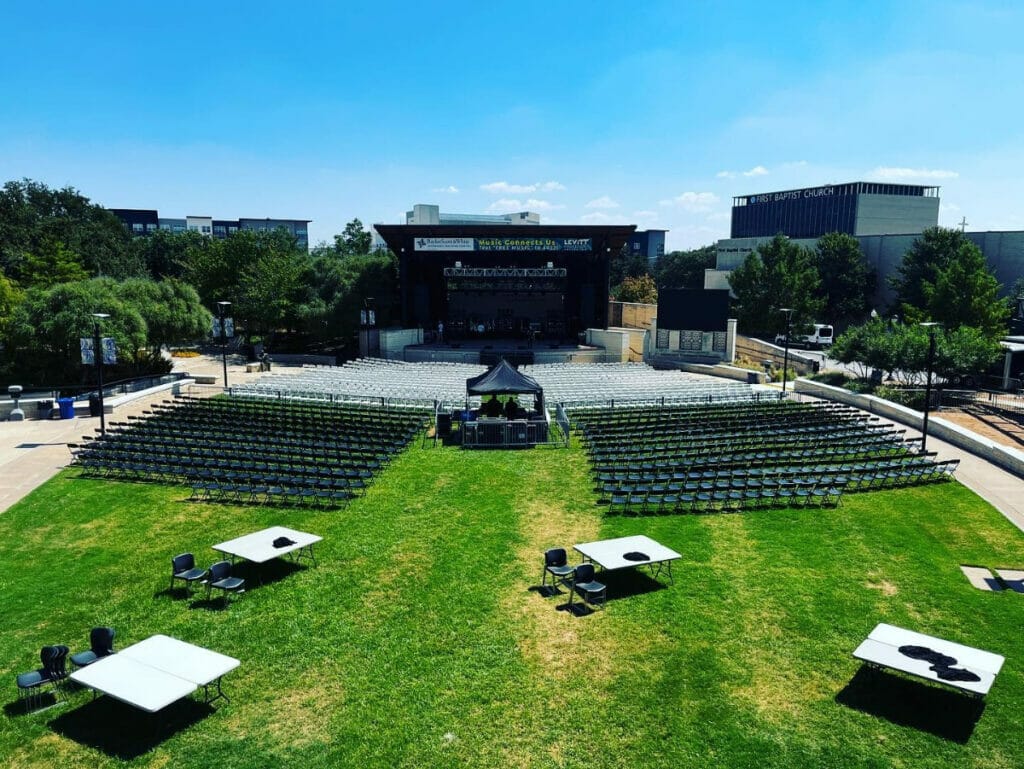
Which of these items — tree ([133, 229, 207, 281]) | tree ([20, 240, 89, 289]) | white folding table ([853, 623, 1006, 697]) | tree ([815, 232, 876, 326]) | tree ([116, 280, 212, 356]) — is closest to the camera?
white folding table ([853, 623, 1006, 697])

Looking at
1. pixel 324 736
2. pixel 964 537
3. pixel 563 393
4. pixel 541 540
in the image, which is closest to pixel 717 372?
pixel 563 393

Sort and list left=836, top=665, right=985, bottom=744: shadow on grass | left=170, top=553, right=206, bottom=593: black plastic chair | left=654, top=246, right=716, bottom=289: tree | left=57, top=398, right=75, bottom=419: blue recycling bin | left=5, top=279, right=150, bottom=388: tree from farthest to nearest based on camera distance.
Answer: left=654, top=246, right=716, bottom=289: tree
left=5, top=279, right=150, bottom=388: tree
left=57, top=398, right=75, bottom=419: blue recycling bin
left=170, top=553, right=206, bottom=593: black plastic chair
left=836, top=665, right=985, bottom=744: shadow on grass

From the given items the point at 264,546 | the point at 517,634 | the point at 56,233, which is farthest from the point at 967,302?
the point at 56,233

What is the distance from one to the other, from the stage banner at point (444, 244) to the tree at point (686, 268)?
50746mm

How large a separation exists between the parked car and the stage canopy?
36879 millimetres

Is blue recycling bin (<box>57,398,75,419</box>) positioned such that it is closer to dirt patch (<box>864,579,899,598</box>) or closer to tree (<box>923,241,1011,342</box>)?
dirt patch (<box>864,579,899,598</box>)

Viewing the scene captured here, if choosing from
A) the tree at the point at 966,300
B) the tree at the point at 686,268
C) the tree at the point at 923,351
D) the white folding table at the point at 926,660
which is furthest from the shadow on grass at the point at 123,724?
the tree at the point at 686,268

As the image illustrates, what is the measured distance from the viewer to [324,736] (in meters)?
8.13

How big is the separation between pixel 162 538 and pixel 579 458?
38.9ft

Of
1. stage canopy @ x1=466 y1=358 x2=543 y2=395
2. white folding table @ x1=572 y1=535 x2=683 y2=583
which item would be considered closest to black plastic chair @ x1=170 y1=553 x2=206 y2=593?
white folding table @ x1=572 y1=535 x2=683 y2=583

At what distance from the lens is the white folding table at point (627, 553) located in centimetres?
1175

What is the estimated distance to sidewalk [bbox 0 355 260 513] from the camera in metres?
18.8

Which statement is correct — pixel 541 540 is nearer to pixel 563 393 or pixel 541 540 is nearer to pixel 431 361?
pixel 563 393

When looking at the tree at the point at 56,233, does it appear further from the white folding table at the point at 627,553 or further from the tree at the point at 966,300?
the tree at the point at 966,300
